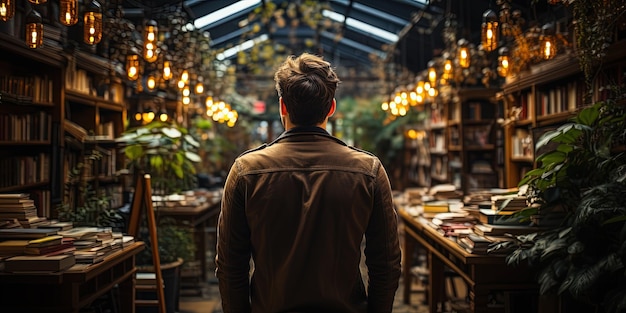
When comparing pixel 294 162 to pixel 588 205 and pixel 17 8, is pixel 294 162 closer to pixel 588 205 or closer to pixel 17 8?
pixel 588 205

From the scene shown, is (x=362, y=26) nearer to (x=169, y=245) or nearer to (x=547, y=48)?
(x=169, y=245)

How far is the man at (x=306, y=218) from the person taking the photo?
2.18m

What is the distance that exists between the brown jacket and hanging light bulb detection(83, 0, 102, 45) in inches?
96.7

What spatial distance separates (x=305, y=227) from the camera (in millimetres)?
2162

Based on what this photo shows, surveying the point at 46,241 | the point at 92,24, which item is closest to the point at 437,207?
the point at 92,24

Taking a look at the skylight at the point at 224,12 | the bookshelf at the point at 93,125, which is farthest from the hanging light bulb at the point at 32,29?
the skylight at the point at 224,12

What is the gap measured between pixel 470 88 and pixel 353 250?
25.5 feet

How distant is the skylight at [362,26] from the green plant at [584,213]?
9635mm

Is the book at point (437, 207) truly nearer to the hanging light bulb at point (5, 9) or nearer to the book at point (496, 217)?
the book at point (496, 217)

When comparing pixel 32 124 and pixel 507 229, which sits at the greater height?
pixel 32 124

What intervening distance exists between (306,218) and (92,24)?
2767 millimetres

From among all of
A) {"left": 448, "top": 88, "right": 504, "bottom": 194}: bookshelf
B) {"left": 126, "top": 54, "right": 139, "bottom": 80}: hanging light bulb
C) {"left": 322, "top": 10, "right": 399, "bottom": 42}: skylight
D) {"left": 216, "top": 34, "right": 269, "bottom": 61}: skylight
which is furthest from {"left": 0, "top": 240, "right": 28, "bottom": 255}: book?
{"left": 216, "top": 34, "right": 269, "bottom": 61}: skylight

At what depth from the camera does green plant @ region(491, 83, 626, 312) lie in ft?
10.2

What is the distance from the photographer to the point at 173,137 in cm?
631
